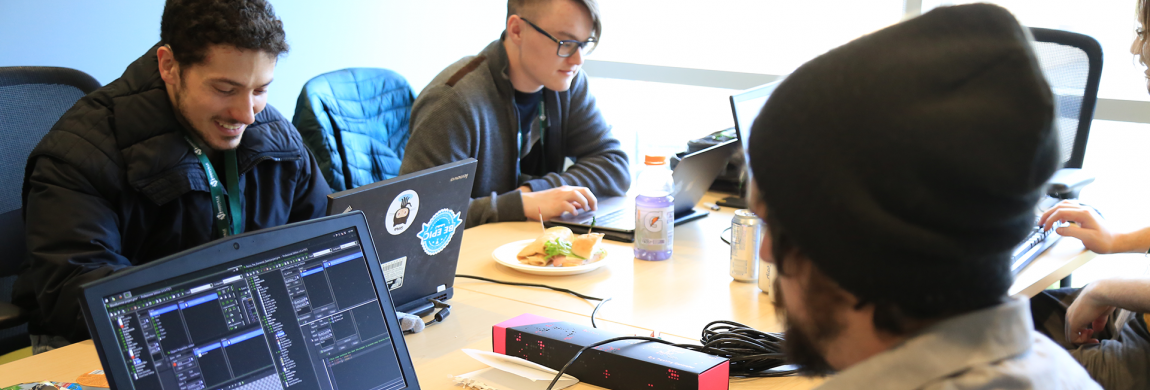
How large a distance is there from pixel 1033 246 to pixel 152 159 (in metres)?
1.92

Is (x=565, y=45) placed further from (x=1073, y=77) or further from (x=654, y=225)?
(x=1073, y=77)

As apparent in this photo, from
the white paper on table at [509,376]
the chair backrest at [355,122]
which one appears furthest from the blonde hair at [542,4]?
the white paper on table at [509,376]

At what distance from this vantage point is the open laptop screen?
2.86ft

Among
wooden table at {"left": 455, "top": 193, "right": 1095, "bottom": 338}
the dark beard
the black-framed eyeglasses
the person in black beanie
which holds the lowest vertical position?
wooden table at {"left": 455, "top": 193, "right": 1095, "bottom": 338}

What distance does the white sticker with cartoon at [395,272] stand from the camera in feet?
4.44

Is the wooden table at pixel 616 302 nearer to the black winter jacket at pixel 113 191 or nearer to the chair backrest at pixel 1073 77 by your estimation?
the black winter jacket at pixel 113 191

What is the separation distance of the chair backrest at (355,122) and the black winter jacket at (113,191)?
0.74m

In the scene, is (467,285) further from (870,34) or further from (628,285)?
(870,34)

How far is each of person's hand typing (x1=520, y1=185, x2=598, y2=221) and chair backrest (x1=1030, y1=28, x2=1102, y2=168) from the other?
4.93 feet

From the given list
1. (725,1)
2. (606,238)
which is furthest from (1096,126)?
(606,238)

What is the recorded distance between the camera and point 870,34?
1.95 ft

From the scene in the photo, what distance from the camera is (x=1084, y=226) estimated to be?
182 centimetres

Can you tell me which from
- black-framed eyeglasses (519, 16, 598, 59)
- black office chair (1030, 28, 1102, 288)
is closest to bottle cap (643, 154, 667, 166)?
black-framed eyeglasses (519, 16, 598, 59)

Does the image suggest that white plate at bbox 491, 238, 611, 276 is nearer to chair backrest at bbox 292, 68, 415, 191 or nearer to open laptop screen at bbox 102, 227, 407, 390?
open laptop screen at bbox 102, 227, 407, 390
